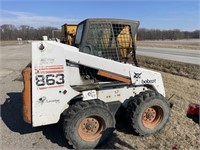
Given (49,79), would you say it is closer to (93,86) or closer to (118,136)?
(93,86)

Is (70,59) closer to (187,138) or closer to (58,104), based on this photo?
(58,104)

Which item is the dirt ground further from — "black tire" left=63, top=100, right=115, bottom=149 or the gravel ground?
"black tire" left=63, top=100, right=115, bottom=149

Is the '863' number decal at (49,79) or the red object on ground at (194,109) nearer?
the '863' number decal at (49,79)

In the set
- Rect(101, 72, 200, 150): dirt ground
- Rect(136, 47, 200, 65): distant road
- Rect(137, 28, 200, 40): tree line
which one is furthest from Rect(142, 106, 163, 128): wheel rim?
Rect(137, 28, 200, 40): tree line

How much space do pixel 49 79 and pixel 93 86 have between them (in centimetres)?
84

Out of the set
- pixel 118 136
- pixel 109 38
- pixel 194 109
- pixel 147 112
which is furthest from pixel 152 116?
pixel 109 38

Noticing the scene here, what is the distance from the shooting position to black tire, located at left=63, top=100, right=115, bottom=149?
391 centimetres

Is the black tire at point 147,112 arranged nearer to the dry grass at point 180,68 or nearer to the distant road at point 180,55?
the dry grass at point 180,68

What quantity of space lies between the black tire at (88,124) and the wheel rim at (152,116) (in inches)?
30.7

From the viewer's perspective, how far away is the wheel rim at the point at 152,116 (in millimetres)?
4613

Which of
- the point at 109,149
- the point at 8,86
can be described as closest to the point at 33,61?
the point at 109,149

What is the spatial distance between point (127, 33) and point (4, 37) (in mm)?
102213

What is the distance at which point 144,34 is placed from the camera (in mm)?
99062

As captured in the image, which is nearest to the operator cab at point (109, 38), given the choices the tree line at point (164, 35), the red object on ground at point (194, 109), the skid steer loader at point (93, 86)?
the skid steer loader at point (93, 86)
